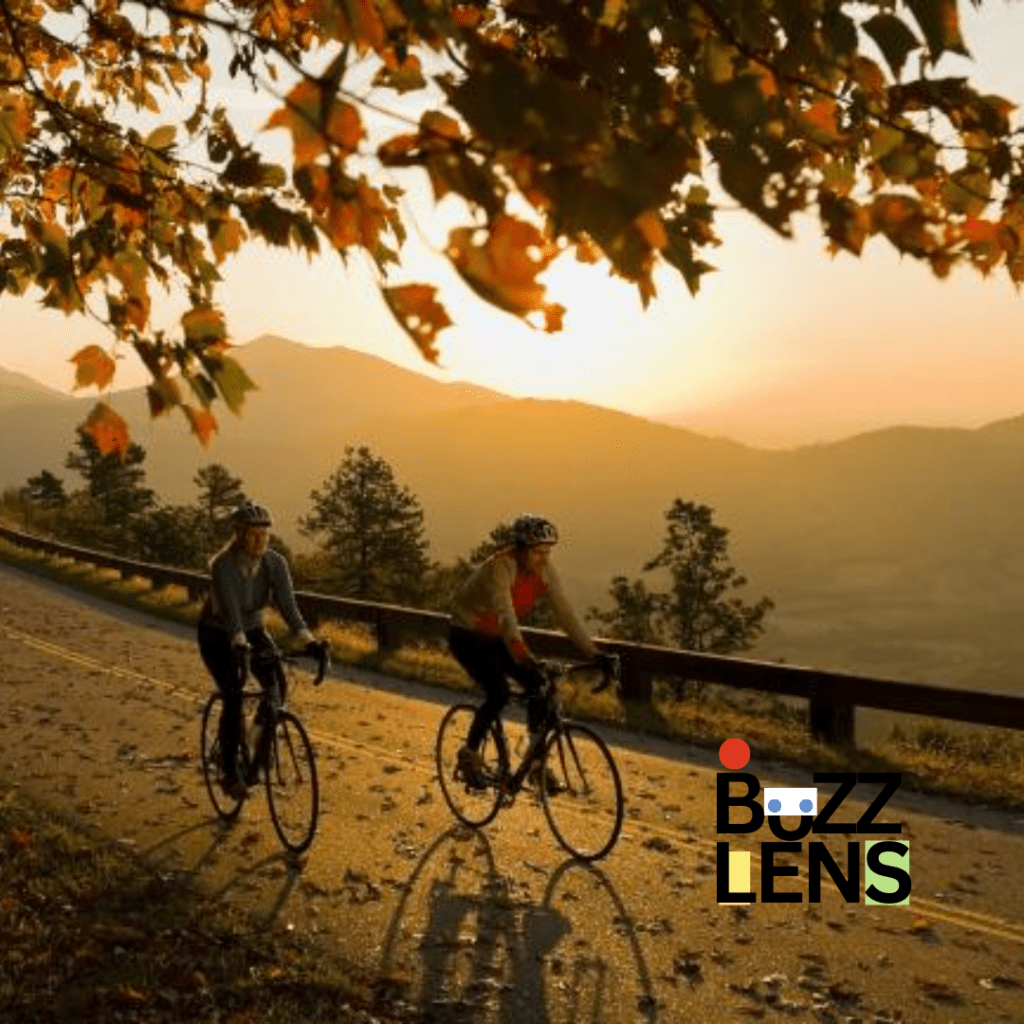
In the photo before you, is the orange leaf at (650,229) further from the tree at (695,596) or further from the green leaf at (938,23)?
the tree at (695,596)

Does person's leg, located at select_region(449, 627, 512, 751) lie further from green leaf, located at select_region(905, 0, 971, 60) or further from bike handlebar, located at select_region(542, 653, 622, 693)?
green leaf, located at select_region(905, 0, 971, 60)

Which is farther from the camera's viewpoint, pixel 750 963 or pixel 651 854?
pixel 651 854

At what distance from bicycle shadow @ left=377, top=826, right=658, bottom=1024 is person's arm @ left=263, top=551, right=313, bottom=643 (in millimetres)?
1862

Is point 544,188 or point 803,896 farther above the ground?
point 544,188

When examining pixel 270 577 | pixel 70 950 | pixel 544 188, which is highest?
pixel 544 188

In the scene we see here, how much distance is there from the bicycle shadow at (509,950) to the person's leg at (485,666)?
3.34 feet

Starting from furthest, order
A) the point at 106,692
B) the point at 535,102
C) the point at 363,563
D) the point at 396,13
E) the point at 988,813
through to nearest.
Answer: the point at 363,563 → the point at 106,692 → the point at 988,813 → the point at 396,13 → the point at 535,102

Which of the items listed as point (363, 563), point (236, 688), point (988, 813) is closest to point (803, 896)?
point (988, 813)

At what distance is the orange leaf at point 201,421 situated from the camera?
3236mm

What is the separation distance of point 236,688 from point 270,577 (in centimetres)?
86

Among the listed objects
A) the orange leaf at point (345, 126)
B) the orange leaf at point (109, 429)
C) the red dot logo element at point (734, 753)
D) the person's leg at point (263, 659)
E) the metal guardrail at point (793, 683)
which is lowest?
the red dot logo element at point (734, 753)

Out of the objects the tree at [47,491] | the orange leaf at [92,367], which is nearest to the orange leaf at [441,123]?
the orange leaf at [92,367]

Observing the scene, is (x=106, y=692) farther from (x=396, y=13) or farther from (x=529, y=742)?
(x=396, y=13)

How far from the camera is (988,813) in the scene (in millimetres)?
10438
